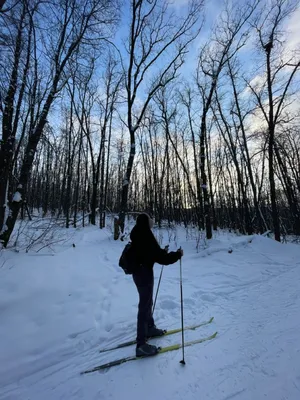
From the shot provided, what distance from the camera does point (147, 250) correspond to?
3.15 meters

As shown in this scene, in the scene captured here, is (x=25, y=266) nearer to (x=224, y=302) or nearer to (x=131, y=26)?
(x=224, y=302)

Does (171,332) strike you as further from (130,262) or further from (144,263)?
(130,262)

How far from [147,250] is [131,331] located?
160cm

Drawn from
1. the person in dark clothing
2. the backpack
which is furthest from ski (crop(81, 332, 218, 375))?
the backpack

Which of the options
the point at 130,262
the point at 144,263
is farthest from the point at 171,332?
the point at 130,262

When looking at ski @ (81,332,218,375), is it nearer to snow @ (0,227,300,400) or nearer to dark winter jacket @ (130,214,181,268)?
snow @ (0,227,300,400)

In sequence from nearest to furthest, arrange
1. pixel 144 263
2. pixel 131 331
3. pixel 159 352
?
pixel 159 352 < pixel 144 263 < pixel 131 331

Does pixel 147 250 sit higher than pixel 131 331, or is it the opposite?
pixel 147 250

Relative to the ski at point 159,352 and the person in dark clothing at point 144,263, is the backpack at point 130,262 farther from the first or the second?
the ski at point 159,352

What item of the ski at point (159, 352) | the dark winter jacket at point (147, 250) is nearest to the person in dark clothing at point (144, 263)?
the dark winter jacket at point (147, 250)

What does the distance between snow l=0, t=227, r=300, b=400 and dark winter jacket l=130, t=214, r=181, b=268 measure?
1.26 metres

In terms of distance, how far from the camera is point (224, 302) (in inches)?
191

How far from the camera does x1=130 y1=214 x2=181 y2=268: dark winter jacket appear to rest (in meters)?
3.13

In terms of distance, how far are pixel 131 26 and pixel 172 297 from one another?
13.7 meters
